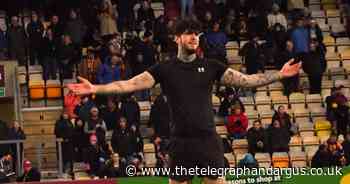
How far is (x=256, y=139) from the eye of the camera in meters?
22.4

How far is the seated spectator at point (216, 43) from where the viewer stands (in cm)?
2458

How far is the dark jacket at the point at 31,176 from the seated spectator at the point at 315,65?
7.37 metres

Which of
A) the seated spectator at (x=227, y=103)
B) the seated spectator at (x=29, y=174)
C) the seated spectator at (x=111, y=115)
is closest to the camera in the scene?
the seated spectator at (x=29, y=174)

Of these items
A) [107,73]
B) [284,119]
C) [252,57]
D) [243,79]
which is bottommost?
[284,119]

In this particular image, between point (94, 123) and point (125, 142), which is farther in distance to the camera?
point (94, 123)

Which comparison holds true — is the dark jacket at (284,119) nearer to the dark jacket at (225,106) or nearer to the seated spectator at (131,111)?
the dark jacket at (225,106)

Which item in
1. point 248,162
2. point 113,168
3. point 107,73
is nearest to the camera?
point 113,168

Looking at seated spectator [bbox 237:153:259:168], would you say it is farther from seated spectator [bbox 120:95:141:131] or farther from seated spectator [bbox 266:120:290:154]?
seated spectator [bbox 120:95:141:131]

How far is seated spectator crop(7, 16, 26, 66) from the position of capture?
24.4 m

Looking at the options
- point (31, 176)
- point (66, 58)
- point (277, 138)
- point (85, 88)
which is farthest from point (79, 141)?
point (85, 88)

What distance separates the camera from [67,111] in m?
22.9

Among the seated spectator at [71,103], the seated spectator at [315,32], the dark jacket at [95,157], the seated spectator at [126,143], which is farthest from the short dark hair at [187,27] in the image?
the seated spectator at [315,32]

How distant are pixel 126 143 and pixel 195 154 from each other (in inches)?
468

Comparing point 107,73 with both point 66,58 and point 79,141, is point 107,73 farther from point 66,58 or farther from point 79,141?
point 79,141
